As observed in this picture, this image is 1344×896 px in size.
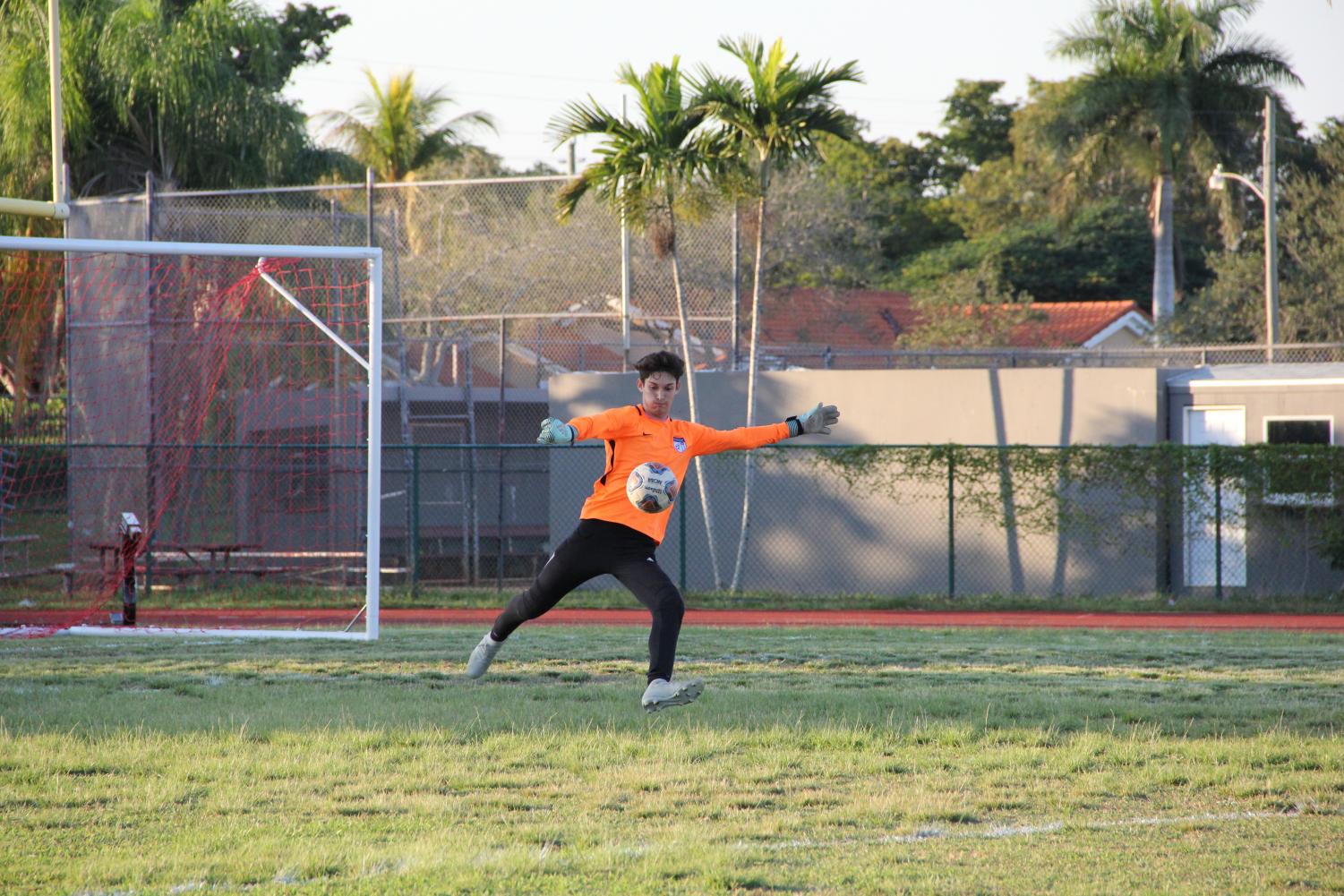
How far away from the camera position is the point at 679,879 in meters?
4.71

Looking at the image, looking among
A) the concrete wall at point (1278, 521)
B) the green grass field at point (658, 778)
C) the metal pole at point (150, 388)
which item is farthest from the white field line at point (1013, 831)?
the metal pole at point (150, 388)

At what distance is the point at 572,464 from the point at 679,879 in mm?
14565

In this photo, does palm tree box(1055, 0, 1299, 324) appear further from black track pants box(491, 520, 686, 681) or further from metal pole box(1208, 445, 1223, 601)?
black track pants box(491, 520, 686, 681)

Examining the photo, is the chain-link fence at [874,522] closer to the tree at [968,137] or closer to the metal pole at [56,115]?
the metal pole at [56,115]

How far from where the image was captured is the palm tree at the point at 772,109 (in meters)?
16.6

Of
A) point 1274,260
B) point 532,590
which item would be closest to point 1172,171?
point 1274,260

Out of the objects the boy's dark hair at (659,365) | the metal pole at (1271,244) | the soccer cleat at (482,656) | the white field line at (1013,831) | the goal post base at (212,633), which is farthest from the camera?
the metal pole at (1271,244)

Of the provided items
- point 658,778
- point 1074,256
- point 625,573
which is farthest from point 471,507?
point 1074,256

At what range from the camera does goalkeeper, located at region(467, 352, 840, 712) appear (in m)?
6.93

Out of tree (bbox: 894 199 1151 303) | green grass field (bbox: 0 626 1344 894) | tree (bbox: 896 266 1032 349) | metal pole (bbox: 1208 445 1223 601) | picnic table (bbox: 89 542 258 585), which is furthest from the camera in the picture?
tree (bbox: 894 199 1151 303)

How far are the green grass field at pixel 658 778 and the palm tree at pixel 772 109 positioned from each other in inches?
345

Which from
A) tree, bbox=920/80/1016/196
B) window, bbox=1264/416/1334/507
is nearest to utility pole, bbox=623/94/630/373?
window, bbox=1264/416/1334/507

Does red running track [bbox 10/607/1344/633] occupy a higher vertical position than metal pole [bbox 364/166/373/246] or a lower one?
lower

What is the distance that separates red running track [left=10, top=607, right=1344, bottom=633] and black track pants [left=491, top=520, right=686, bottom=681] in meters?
7.23
